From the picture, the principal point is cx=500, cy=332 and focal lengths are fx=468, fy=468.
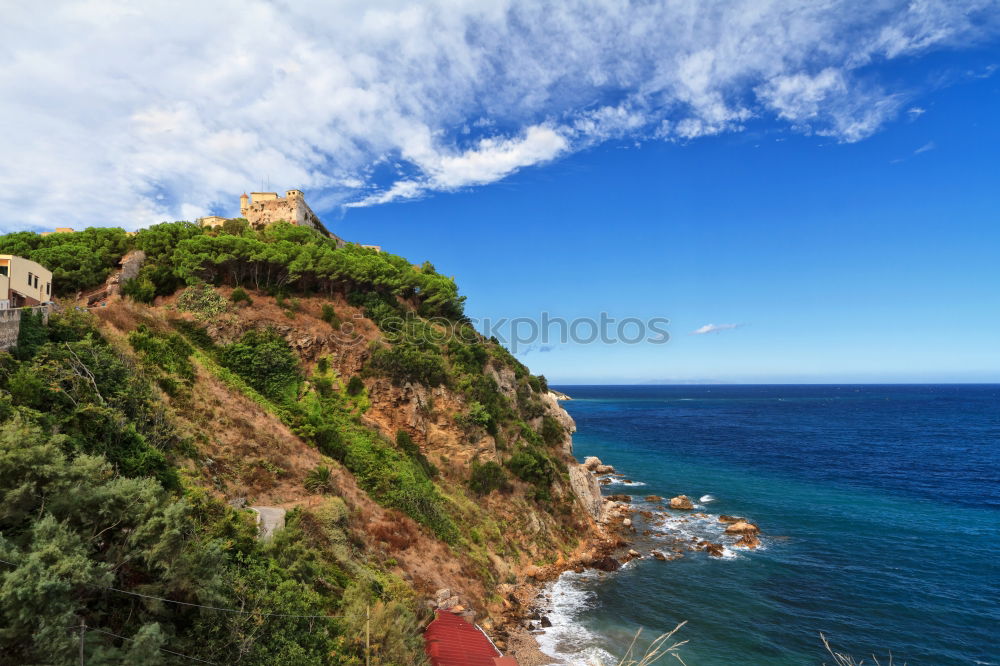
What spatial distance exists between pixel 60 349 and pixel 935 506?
62.8m

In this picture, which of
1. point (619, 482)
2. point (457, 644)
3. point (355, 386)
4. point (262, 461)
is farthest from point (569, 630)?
point (619, 482)

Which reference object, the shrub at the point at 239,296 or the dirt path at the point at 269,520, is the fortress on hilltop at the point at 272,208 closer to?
the shrub at the point at 239,296

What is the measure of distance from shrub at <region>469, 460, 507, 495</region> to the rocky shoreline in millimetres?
5546

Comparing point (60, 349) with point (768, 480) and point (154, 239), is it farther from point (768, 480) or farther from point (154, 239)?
point (768, 480)

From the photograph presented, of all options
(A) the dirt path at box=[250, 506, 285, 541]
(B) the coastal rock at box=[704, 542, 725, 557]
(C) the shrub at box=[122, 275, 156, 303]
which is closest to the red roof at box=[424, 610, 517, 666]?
(A) the dirt path at box=[250, 506, 285, 541]

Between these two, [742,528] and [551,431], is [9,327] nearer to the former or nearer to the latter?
[551,431]

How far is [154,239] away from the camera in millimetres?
30312

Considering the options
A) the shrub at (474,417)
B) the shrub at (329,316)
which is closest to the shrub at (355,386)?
the shrub at (329,316)

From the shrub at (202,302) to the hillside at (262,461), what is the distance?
0.19m

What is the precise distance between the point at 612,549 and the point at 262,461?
25140 mm

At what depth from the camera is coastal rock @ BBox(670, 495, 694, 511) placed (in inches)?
1731

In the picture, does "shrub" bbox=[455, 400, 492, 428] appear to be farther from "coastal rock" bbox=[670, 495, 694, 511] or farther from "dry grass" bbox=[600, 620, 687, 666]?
"coastal rock" bbox=[670, 495, 694, 511]

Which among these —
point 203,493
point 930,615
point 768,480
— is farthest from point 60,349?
point 768,480

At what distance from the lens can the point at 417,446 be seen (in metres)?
30.0
